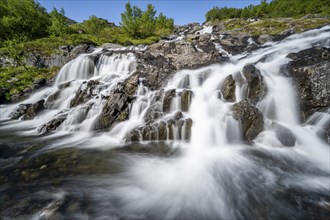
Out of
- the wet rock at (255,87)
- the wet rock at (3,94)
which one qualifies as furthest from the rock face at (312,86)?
the wet rock at (3,94)

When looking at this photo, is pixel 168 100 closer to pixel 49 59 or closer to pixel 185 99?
pixel 185 99

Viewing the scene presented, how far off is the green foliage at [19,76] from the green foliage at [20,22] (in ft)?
39.4

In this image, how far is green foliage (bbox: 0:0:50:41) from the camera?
31.4 meters

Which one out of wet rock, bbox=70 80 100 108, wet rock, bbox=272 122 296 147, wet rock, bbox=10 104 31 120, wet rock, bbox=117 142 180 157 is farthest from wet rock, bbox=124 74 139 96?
wet rock, bbox=272 122 296 147

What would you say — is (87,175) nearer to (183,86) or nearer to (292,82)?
(183,86)

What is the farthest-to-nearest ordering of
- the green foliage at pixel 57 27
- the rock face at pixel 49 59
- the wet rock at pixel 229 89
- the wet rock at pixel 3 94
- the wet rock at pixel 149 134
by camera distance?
the green foliage at pixel 57 27 → the rock face at pixel 49 59 → the wet rock at pixel 3 94 → the wet rock at pixel 229 89 → the wet rock at pixel 149 134

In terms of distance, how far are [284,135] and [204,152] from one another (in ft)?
12.4

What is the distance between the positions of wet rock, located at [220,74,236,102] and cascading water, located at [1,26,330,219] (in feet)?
0.85

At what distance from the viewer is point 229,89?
10.7 metres

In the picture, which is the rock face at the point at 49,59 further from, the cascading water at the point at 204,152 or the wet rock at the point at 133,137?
the wet rock at the point at 133,137

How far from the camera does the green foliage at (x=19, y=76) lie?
58.4ft

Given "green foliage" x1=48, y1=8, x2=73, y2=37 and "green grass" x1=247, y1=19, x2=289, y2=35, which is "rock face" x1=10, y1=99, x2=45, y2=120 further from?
"green grass" x1=247, y1=19, x2=289, y2=35

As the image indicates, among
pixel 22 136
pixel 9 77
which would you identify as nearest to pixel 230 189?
pixel 22 136

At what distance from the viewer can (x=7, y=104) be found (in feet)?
52.2
